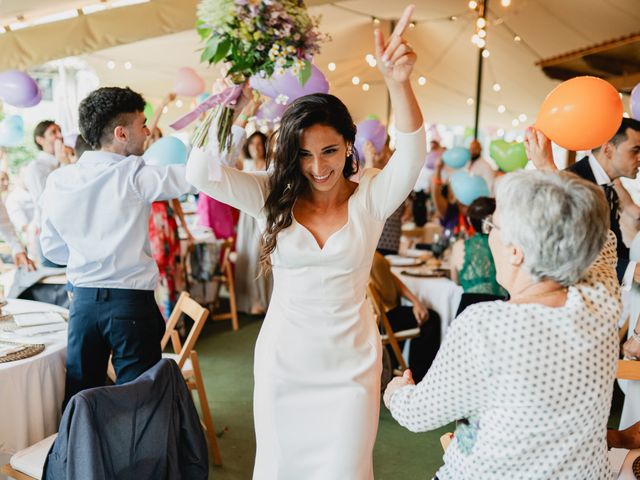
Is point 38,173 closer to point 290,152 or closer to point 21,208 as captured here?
point 21,208

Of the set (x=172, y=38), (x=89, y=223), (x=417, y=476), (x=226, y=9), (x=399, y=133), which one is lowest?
(x=417, y=476)

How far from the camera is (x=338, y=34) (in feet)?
30.2

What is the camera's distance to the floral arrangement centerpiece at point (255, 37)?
5.03 feet

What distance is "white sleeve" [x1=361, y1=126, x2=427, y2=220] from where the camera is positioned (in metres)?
1.66

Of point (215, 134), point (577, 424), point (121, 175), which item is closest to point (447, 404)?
point (577, 424)

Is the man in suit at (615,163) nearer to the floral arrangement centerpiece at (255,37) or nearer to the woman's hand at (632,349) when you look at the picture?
the woman's hand at (632,349)

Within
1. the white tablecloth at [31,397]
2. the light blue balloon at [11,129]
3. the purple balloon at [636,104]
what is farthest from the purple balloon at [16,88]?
the purple balloon at [636,104]

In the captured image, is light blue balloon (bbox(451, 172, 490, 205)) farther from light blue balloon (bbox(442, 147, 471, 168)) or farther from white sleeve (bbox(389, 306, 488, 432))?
white sleeve (bbox(389, 306, 488, 432))

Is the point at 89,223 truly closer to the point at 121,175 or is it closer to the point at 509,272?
the point at 121,175

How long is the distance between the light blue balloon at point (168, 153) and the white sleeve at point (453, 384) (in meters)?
2.54

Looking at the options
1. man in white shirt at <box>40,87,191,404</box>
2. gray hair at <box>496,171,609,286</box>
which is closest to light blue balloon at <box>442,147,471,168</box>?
man in white shirt at <box>40,87,191,404</box>

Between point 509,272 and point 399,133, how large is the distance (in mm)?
608

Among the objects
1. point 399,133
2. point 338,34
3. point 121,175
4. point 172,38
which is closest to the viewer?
point 399,133

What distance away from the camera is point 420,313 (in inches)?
161
